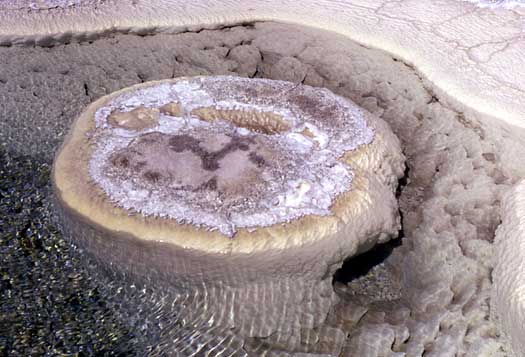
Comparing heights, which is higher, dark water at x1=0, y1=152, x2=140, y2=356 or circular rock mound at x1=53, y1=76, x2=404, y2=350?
circular rock mound at x1=53, y1=76, x2=404, y2=350

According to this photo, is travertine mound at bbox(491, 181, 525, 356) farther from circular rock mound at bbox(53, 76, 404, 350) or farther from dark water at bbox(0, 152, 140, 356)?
dark water at bbox(0, 152, 140, 356)

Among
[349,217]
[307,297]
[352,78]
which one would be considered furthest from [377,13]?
[307,297]

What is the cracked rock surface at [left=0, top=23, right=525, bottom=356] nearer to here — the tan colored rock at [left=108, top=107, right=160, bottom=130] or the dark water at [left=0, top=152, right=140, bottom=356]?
the dark water at [left=0, top=152, right=140, bottom=356]

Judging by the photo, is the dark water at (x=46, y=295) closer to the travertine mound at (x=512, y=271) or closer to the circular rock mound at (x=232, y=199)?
the circular rock mound at (x=232, y=199)

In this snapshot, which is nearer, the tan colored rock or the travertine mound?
the travertine mound

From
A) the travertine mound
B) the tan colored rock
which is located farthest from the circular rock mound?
the travertine mound

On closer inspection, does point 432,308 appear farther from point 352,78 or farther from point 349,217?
point 352,78

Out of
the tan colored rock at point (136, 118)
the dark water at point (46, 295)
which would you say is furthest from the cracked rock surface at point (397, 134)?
the tan colored rock at point (136, 118)
